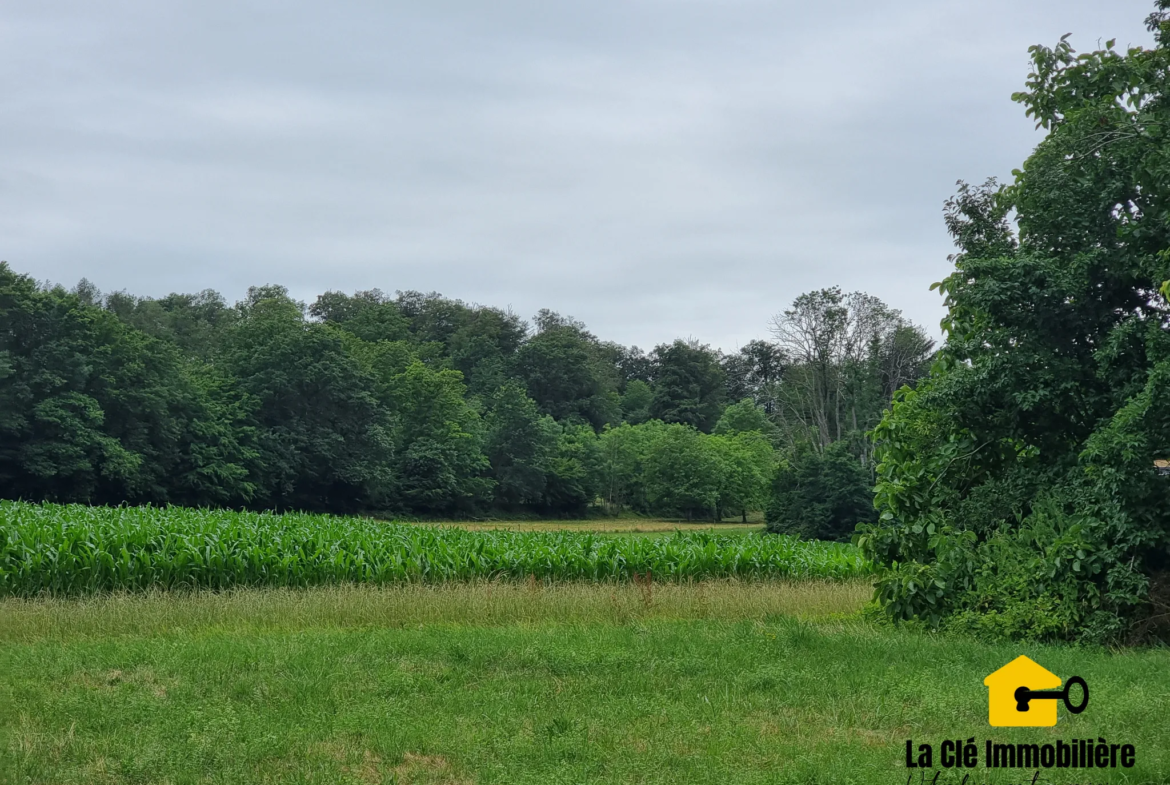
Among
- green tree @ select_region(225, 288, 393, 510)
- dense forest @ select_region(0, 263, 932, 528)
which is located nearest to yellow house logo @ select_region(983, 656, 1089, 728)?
dense forest @ select_region(0, 263, 932, 528)

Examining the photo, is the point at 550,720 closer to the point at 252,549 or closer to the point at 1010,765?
the point at 1010,765

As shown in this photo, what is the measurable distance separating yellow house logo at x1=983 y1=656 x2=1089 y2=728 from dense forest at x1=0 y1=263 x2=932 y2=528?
36.5 metres

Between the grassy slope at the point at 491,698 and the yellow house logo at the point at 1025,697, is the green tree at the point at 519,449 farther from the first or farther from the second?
the yellow house logo at the point at 1025,697

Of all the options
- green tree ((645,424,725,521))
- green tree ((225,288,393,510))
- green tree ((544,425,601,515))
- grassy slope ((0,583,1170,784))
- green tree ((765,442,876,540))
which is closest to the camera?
grassy slope ((0,583,1170,784))

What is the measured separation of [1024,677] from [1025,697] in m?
0.50

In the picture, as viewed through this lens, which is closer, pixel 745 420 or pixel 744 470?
pixel 744 470

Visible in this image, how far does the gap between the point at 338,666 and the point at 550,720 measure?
272 centimetres

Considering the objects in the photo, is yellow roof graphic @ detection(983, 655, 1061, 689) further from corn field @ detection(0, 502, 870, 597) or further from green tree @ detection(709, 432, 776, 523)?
green tree @ detection(709, 432, 776, 523)

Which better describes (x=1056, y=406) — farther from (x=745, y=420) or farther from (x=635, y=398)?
(x=635, y=398)

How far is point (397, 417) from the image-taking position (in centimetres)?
6806

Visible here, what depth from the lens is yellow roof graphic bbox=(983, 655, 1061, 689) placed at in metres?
7.44

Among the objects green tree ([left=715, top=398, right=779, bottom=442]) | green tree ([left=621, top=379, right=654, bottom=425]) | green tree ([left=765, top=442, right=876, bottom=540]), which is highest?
green tree ([left=621, top=379, right=654, bottom=425])

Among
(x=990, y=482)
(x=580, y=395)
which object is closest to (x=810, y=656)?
(x=990, y=482)

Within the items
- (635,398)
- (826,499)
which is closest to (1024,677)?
(826,499)
